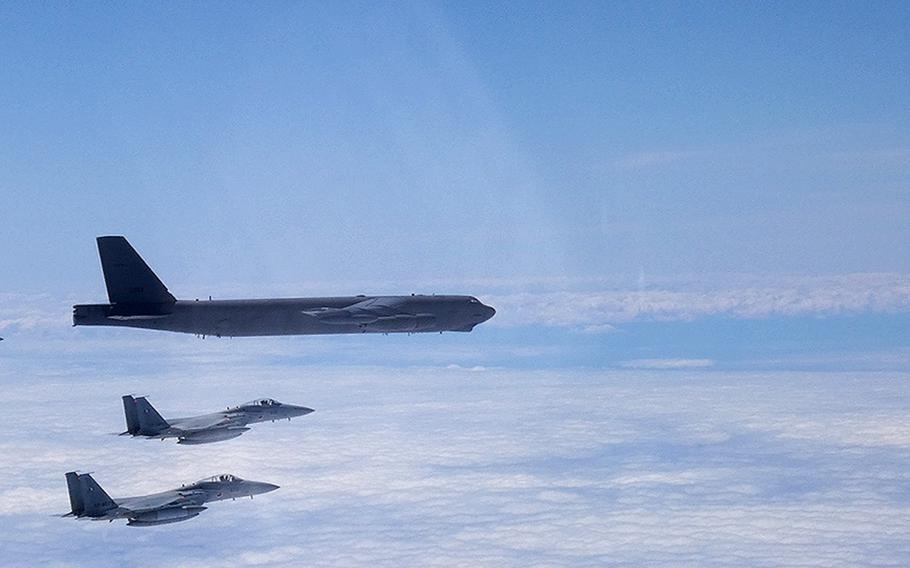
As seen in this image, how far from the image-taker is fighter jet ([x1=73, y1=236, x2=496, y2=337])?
87.5 m

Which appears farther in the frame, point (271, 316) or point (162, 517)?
point (271, 316)

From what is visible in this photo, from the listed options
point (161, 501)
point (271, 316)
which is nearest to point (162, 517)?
point (161, 501)

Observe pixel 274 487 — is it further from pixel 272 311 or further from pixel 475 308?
pixel 475 308

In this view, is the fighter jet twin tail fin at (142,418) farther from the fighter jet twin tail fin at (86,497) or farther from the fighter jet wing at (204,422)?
the fighter jet twin tail fin at (86,497)

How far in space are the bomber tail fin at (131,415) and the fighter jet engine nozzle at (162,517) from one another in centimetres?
867

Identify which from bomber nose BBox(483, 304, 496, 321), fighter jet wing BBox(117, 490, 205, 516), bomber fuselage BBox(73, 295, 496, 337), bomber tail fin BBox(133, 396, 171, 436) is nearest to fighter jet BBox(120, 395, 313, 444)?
bomber tail fin BBox(133, 396, 171, 436)

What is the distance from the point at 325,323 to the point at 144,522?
991 inches

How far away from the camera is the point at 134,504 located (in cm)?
9081

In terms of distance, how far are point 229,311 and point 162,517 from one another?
67.0 ft

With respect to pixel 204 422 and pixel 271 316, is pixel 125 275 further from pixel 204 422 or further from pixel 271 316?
pixel 204 422

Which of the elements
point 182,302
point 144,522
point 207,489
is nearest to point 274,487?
point 207,489

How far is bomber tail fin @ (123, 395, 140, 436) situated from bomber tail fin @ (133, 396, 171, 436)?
0.23 metres

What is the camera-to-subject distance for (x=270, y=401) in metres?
98.6

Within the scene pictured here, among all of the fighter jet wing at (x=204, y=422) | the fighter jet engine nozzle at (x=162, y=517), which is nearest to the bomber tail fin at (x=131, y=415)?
the fighter jet wing at (x=204, y=422)
